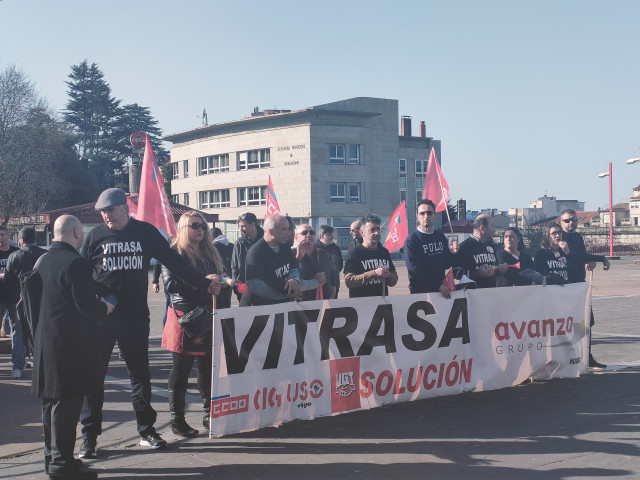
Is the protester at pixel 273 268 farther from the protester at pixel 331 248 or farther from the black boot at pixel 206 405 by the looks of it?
the protester at pixel 331 248

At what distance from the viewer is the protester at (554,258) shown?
9.58 metres

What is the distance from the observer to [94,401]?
5730mm

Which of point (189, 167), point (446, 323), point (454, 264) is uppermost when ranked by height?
point (189, 167)

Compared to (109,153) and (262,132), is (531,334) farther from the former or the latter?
(109,153)

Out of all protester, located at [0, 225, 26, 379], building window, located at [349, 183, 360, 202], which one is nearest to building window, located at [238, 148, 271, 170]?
building window, located at [349, 183, 360, 202]

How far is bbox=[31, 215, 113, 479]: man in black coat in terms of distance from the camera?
16.6 feet

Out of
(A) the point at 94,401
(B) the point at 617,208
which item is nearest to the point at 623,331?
(A) the point at 94,401

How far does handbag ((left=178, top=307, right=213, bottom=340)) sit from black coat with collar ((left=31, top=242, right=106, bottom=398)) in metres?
1.10

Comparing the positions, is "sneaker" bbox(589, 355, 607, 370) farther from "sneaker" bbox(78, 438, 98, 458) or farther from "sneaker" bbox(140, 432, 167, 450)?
"sneaker" bbox(78, 438, 98, 458)

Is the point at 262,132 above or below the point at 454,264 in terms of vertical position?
above

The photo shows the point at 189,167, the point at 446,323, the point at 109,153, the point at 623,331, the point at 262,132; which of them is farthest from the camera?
the point at 109,153

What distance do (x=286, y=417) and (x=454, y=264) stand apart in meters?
3.42

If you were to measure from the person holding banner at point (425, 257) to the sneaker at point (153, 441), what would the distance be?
3.53 m

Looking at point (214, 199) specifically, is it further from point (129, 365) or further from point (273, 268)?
point (129, 365)
